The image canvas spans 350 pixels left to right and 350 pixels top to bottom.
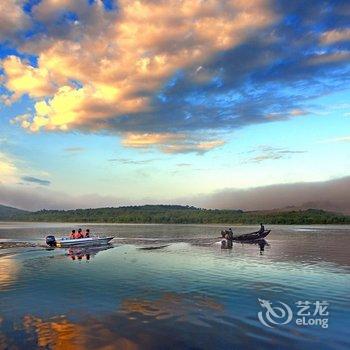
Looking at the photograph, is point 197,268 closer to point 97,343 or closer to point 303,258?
point 303,258

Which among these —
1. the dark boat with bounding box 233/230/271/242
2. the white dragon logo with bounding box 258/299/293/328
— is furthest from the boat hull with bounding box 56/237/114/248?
the white dragon logo with bounding box 258/299/293/328

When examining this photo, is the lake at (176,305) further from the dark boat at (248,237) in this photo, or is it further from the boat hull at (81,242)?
the dark boat at (248,237)

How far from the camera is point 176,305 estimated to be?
1984cm

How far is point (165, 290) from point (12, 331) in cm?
953

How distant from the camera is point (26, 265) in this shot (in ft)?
113

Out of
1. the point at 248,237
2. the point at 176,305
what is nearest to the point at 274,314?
the point at 176,305

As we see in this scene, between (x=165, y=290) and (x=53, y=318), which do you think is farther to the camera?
(x=165, y=290)

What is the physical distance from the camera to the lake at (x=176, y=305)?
15.0 metres

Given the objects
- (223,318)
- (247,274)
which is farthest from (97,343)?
(247,274)

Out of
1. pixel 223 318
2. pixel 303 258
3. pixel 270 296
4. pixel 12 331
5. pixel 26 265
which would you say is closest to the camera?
pixel 12 331

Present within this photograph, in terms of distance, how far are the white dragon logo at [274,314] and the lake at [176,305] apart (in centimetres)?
4
